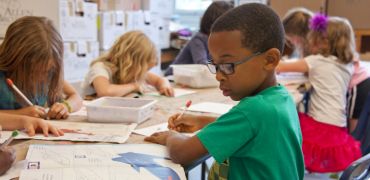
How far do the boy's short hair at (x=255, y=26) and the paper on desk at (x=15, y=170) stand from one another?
53cm

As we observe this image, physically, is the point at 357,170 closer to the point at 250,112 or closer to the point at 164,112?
the point at 250,112

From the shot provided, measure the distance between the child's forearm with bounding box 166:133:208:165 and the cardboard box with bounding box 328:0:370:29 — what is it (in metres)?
3.06

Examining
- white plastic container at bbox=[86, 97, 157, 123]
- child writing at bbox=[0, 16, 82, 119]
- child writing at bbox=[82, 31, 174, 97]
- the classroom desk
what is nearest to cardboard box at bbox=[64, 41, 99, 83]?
child writing at bbox=[82, 31, 174, 97]

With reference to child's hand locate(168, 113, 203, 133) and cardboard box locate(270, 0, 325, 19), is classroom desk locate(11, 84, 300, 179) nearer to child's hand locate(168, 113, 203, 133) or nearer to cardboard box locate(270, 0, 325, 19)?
child's hand locate(168, 113, 203, 133)

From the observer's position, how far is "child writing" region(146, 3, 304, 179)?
2.87 feet

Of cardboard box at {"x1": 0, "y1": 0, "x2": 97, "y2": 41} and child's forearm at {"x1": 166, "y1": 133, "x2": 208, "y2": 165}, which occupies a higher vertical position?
cardboard box at {"x1": 0, "y1": 0, "x2": 97, "y2": 41}

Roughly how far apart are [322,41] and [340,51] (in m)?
0.13

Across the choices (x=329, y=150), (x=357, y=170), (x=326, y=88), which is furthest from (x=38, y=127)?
(x=326, y=88)

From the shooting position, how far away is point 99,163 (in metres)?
0.91

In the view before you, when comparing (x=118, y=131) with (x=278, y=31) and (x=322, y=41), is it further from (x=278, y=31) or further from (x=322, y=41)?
(x=322, y=41)

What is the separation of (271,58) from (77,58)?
8.69 feet

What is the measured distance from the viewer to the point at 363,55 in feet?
12.0

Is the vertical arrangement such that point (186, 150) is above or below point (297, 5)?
below

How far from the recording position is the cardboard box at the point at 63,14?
261cm
